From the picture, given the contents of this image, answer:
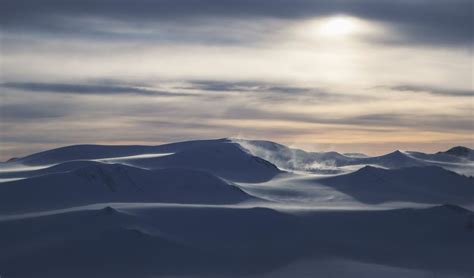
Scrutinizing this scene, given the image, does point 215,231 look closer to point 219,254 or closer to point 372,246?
point 219,254

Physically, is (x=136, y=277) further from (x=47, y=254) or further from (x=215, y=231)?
(x=215, y=231)

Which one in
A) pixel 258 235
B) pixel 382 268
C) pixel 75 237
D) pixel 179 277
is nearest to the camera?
pixel 179 277

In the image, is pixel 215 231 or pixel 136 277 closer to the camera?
pixel 136 277

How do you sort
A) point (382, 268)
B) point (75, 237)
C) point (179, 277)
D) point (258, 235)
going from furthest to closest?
point (258, 235) < point (75, 237) < point (382, 268) < point (179, 277)

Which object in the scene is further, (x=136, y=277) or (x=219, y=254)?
(x=219, y=254)

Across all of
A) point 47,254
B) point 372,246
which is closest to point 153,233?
point 47,254

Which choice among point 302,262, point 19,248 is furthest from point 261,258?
point 19,248

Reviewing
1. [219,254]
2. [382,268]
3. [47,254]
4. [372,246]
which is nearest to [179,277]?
[219,254]

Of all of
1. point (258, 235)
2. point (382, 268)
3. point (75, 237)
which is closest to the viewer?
point (382, 268)

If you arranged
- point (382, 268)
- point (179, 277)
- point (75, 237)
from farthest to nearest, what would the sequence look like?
point (75, 237) < point (382, 268) < point (179, 277)
